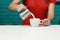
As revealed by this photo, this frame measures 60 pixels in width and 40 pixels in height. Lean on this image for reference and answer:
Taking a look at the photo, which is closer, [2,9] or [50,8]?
[50,8]

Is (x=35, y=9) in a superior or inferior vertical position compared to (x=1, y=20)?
superior

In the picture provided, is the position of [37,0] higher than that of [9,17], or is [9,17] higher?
[37,0]

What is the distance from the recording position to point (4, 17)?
2982 mm

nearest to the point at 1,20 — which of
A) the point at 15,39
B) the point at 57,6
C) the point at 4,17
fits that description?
the point at 4,17

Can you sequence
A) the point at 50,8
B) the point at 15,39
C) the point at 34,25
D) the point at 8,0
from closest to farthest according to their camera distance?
the point at 15,39, the point at 34,25, the point at 50,8, the point at 8,0

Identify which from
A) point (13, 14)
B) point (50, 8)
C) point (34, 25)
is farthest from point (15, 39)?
point (13, 14)

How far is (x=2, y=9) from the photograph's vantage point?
2.97 meters

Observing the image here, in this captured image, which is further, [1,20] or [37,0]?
[1,20]

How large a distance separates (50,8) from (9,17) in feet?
3.57

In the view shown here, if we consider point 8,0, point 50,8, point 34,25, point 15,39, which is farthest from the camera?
point 8,0

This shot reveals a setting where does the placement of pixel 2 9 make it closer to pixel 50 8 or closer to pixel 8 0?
pixel 8 0

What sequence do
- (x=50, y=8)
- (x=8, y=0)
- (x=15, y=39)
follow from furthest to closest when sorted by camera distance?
(x=8, y=0) < (x=50, y=8) < (x=15, y=39)

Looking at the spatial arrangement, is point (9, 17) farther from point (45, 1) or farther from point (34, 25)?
point (34, 25)

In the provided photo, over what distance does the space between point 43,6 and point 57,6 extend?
93cm
